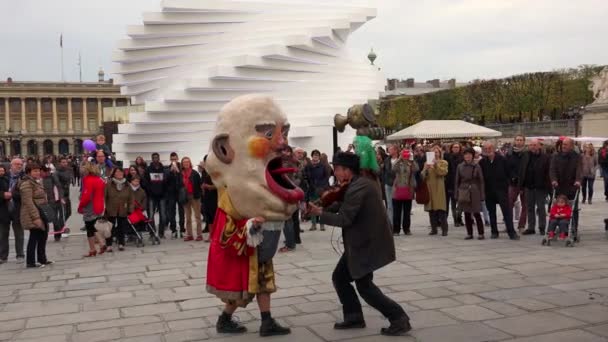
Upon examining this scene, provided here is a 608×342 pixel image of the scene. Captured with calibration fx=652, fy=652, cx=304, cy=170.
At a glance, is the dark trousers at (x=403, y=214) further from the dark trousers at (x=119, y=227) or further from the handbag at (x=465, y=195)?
the dark trousers at (x=119, y=227)

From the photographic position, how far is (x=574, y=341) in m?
5.19

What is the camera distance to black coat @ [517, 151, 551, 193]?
10.9m

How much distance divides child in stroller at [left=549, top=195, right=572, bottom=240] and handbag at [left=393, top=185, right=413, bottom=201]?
2.55 m

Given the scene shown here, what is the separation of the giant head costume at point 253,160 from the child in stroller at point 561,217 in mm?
5898

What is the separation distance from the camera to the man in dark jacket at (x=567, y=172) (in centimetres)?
1017

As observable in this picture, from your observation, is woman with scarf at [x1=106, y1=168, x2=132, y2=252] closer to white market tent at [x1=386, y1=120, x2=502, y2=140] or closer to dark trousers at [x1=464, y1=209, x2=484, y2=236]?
dark trousers at [x1=464, y1=209, x2=484, y2=236]

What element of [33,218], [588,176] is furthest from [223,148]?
[588,176]

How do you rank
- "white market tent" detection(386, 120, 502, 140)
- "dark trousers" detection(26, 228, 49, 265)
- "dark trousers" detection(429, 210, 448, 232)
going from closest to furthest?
"dark trousers" detection(26, 228, 49, 265) < "dark trousers" detection(429, 210, 448, 232) < "white market tent" detection(386, 120, 502, 140)

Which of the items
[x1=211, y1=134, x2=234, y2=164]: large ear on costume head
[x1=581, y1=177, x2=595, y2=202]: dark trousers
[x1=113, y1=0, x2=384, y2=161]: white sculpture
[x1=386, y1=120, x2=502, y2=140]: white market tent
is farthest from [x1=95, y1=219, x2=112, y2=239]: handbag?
[x1=386, y1=120, x2=502, y2=140]: white market tent

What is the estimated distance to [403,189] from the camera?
11.8 m

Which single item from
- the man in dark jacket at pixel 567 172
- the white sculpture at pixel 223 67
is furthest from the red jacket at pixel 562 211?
the white sculpture at pixel 223 67

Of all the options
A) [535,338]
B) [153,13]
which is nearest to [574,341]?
[535,338]

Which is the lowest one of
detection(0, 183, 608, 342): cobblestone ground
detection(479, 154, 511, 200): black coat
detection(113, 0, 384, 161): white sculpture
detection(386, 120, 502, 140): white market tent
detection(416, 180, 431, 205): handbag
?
detection(0, 183, 608, 342): cobblestone ground

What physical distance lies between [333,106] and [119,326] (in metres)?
15.0
